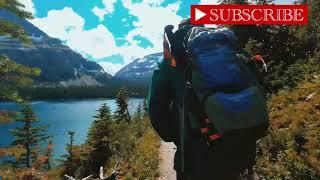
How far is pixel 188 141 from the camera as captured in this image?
2742mm

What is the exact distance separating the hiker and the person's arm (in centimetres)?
7

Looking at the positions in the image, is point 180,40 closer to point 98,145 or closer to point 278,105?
point 278,105

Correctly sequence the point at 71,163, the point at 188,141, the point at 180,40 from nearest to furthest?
the point at 188,141 → the point at 180,40 → the point at 71,163

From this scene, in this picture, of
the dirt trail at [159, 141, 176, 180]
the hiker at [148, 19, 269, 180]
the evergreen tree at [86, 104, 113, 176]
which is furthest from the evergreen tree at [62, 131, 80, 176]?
the hiker at [148, 19, 269, 180]

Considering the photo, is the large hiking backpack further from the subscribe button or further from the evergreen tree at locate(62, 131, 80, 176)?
the evergreen tree at locate(62, 131, 80, 176)

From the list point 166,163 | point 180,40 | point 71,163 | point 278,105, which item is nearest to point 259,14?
point 278,105

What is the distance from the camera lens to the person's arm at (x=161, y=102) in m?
2.95

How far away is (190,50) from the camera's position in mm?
2779

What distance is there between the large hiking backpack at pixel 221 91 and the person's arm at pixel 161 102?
9.2 inches

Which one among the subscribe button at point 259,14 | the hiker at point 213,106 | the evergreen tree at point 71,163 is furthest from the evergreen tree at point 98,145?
the hiker at point 213,106

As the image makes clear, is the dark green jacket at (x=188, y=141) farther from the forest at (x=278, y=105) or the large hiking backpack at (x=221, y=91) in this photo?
the forest at (x=278, y=105)

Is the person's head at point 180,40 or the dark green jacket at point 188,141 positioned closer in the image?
the dark green jacket at point 188,141

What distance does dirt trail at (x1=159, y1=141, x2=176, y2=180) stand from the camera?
10.8 metres

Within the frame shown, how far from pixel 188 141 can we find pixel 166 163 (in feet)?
32.7
